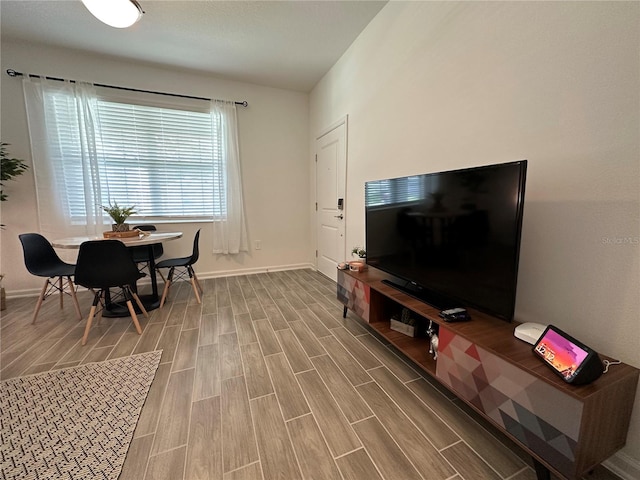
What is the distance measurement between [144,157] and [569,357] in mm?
4403

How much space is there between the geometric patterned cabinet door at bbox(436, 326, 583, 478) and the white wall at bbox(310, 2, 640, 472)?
428 millimetres

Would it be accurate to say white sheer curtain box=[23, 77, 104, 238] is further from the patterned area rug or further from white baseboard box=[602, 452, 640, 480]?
white baseboard box=[602, 452, 640, 480]

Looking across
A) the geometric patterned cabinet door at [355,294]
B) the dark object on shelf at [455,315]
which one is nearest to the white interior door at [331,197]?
the geometric patterned cabinet door at [355,294]

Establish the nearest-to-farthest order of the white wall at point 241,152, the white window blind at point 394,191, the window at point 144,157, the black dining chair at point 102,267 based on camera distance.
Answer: the white window blind at point 394,191 < the black dining chair at point 102,267 < the white wall at point 241,152 < the window at point 144,157

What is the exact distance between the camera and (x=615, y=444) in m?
0.95

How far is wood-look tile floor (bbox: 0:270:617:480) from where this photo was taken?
109 centimetres

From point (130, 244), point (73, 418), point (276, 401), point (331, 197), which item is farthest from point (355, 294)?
point (130, 244)

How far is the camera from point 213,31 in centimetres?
262

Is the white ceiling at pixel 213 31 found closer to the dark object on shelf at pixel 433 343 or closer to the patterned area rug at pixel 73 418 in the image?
the dark object on shelf at pixel 433 343

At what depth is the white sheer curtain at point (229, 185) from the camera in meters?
3.64

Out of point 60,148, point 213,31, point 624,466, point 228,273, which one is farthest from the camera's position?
point 228,273

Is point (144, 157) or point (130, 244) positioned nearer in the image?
point (130, 244)

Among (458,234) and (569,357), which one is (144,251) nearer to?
(458,234)

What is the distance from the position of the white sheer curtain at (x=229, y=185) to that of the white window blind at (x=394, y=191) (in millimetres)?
2282
